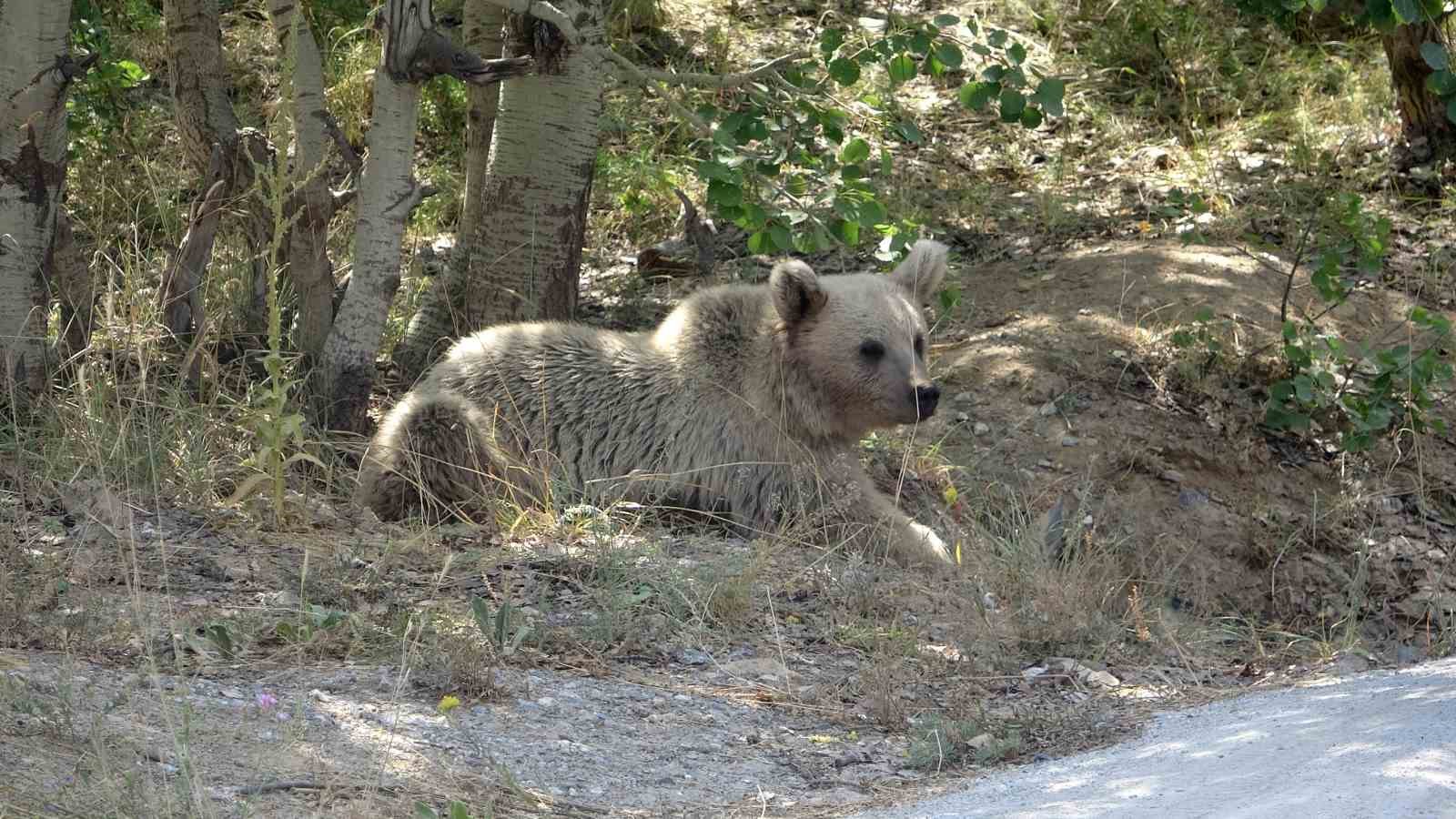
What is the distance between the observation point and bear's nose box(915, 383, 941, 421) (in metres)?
6.60

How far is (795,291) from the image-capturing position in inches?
262

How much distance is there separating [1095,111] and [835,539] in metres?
5.79

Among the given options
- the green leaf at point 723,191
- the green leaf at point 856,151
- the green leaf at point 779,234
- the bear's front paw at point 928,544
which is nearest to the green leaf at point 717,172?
the green leaf at point 723,191

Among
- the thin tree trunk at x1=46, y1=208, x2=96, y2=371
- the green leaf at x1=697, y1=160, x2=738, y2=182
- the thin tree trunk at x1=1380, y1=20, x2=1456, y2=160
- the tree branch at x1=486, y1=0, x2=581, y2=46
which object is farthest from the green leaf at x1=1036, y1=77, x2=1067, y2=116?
the thin tree trunk at x1=1380, y1=20, x2=1456, y2=160

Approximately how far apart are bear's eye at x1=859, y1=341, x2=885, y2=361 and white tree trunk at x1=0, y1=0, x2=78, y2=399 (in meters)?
3.52

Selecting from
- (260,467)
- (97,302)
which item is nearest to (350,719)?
(260,467)

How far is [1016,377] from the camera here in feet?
26.9

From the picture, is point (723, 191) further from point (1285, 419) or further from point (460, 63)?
point (1285, 419)

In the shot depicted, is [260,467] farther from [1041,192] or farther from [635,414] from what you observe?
[1041,192]

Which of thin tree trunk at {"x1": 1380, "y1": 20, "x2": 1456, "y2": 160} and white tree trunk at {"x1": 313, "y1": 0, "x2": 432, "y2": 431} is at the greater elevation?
thin tree trunk at {"x1": 1380, "y1": 20, "x2": 1456, "y2": 160}

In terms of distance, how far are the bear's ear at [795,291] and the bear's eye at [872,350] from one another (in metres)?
0.28

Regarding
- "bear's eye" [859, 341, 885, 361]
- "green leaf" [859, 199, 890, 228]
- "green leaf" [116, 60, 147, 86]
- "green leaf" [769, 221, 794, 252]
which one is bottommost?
"bear's eye" [859, 341, 885, 361]

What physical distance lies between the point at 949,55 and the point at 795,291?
1.22 metres

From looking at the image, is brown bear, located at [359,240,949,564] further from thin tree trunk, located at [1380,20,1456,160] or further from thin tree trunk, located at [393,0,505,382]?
thin tree trunk, located at [1380,20,1456,160]
